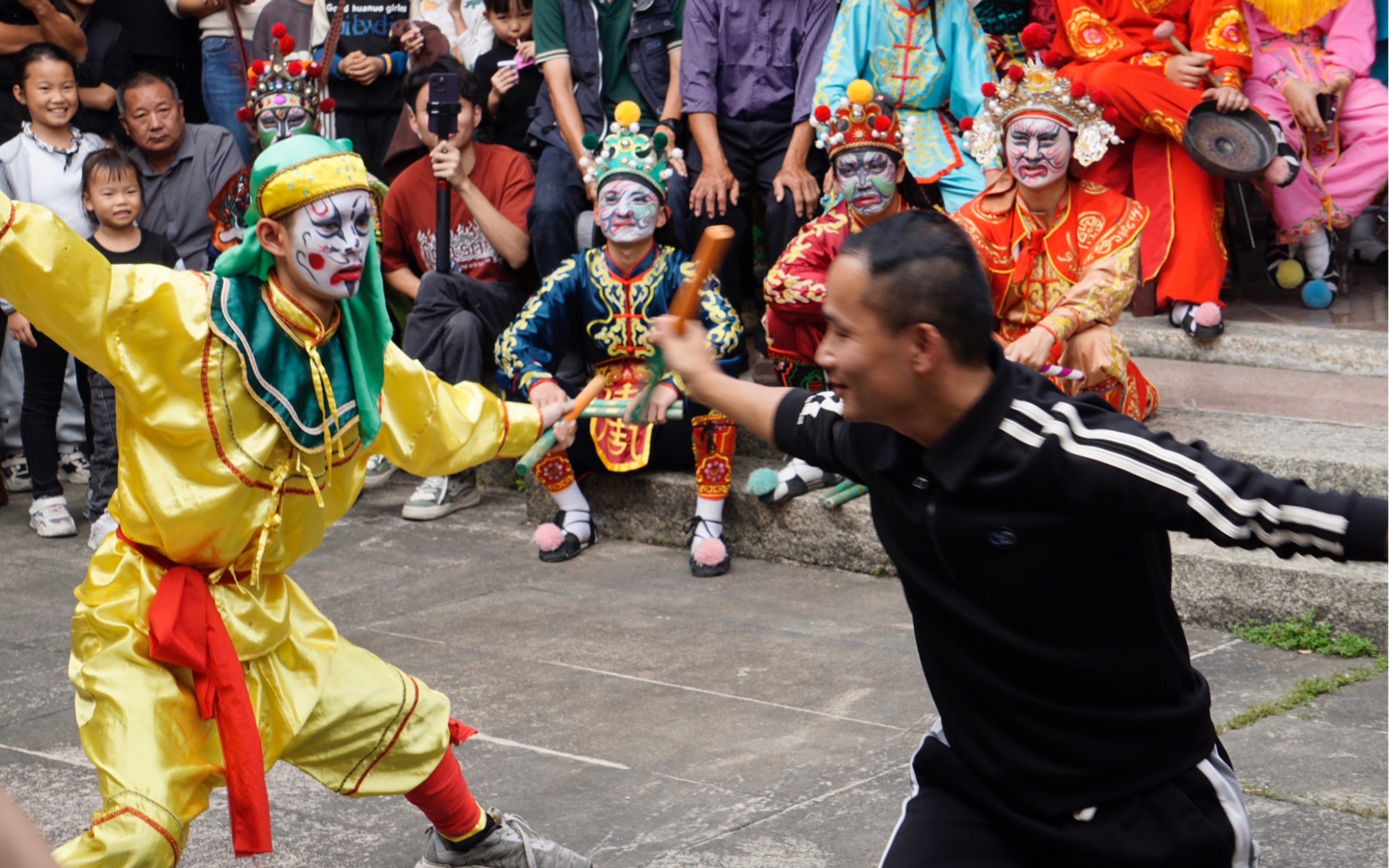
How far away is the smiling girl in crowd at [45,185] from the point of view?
6.78 m

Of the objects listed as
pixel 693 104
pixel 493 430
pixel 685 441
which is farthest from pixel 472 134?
pixel 493 430

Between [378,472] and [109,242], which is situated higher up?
[109,242]

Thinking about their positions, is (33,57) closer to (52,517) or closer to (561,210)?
(52,517)

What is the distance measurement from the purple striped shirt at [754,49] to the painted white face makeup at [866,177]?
0.71 meters

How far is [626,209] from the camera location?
6.16 m

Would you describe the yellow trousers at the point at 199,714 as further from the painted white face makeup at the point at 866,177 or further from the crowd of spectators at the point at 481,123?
the crowd of spectators at the point at 481,123

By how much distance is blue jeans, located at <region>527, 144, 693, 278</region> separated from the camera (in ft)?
21.6

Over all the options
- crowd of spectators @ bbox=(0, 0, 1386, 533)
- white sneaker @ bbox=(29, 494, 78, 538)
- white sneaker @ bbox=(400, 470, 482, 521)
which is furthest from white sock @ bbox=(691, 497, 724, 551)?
white sneaker @ bbox=(29, 494, 78, 538)

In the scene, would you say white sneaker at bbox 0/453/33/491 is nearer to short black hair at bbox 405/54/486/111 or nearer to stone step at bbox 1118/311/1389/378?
short black hair at bbox 405/54/486/111

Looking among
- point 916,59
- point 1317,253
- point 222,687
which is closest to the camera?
point 222,687

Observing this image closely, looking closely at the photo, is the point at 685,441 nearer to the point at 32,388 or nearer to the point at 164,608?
the point at 32,388

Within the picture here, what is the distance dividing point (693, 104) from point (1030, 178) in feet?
5.32

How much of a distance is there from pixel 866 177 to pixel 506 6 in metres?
2.36

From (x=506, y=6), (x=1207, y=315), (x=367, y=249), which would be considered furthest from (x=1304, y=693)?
(x=506, y=6)
